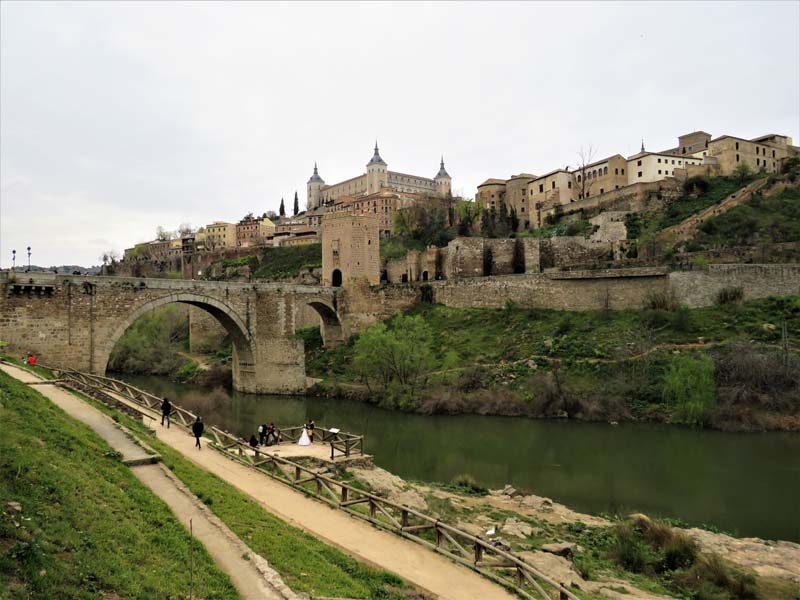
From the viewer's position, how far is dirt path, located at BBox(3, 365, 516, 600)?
8.34m

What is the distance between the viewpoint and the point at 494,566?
29.0 ft

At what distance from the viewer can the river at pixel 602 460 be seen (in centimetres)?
1620

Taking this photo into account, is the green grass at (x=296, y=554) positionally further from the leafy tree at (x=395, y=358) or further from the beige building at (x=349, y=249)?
the beige building at (x=349, y=249)

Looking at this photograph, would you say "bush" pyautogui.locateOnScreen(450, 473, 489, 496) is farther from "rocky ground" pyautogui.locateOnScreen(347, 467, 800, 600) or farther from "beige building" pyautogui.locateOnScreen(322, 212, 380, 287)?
"beige building" pyautogui.locateOnScreen(322, 212, 380, 287)

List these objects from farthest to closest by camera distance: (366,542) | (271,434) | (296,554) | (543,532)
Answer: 1. (271,434)
2. (543,532)
3. (366,542)
4. (296,554)

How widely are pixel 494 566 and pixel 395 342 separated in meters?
23.6

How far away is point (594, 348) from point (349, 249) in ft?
65.3

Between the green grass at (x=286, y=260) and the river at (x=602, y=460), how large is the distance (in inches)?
1525

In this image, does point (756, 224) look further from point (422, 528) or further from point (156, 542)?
point (156, 542)

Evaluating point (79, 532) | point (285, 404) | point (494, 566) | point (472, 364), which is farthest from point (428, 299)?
point (79, 532)

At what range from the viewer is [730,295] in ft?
104

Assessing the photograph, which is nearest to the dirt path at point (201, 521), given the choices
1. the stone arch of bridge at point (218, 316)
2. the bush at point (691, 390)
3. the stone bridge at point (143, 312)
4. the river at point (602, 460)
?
the river at point (602, 460)

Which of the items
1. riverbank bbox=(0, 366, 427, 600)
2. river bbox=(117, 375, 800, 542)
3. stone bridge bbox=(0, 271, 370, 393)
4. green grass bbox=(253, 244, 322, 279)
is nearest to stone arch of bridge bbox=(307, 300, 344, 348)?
stone bridge bbox=(0, 271, 370, 393)

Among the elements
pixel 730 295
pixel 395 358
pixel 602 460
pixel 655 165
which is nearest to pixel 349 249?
pixel 395 358
